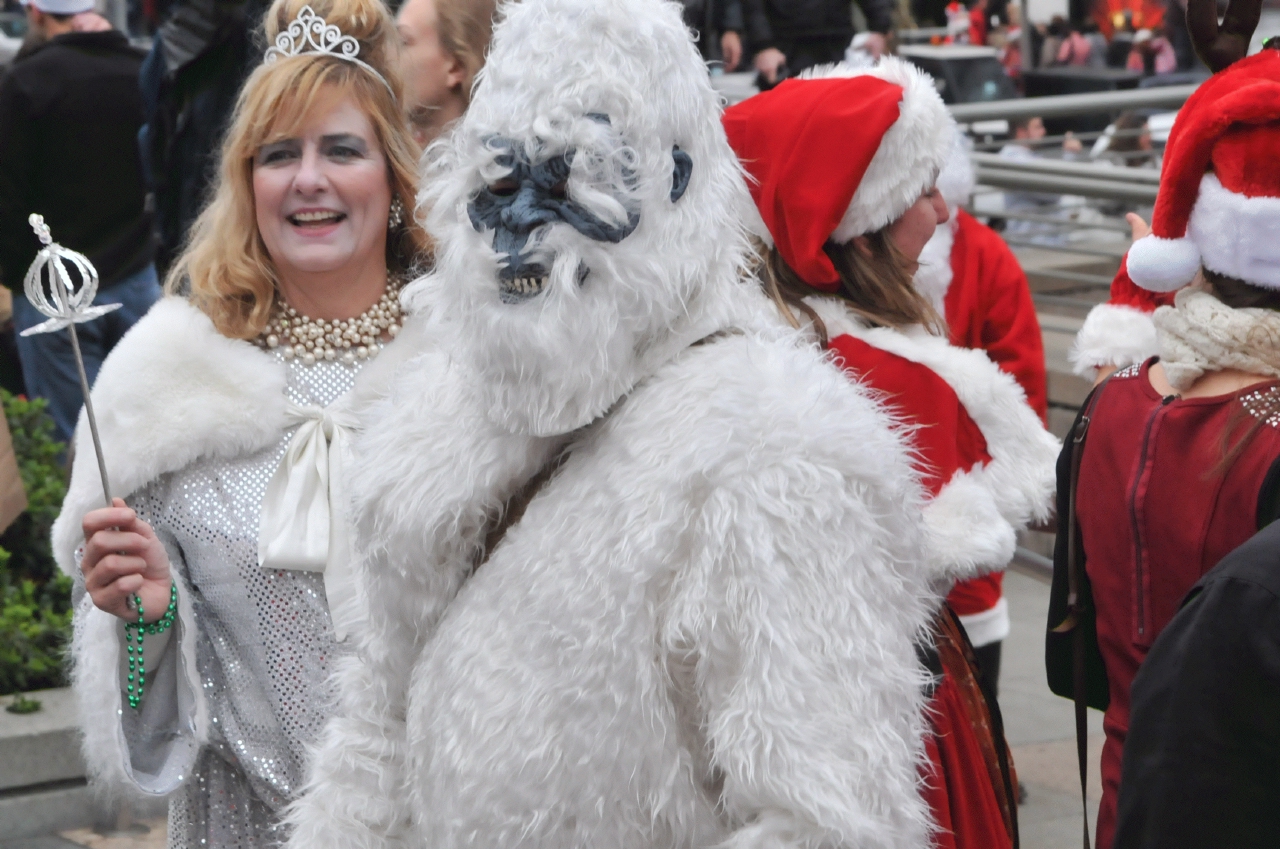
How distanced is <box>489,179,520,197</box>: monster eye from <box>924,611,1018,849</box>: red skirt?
1.07 meters

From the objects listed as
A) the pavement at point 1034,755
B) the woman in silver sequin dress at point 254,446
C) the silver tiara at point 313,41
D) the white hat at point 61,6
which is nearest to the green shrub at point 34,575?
the pavement at point 1034,755

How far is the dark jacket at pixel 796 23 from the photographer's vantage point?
28.2 ft

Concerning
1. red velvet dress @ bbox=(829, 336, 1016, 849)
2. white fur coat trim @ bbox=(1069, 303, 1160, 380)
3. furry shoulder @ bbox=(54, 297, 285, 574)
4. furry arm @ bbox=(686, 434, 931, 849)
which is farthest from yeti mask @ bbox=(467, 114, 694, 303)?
white fur coat trim @ bbox=(1069, 303, 1160, 380)

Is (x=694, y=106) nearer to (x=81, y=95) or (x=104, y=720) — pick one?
(x=104, y=720)

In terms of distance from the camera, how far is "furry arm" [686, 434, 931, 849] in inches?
73.1

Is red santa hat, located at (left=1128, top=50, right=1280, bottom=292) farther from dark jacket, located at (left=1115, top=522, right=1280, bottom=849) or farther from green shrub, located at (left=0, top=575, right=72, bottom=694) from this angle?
green shrub, located at (left=0, top=575, right=72, bottom=694)

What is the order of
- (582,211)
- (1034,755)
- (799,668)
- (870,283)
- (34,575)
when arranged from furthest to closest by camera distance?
1. (34,575)
2. (1034,755)
3. (870,283)
4. (582,211)
5. (799,668)

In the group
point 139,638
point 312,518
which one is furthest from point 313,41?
point 139,638

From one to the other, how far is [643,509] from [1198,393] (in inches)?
48.1

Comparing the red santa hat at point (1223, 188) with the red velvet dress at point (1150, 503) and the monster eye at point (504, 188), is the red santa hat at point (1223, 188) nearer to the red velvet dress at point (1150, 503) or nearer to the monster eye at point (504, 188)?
the red velvet dress at point (1150, 503)

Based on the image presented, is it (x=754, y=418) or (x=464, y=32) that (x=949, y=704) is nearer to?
(x=754, y=418)

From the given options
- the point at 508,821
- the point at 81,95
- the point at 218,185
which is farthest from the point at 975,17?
the point at 508,821

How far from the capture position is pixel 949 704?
2725mm

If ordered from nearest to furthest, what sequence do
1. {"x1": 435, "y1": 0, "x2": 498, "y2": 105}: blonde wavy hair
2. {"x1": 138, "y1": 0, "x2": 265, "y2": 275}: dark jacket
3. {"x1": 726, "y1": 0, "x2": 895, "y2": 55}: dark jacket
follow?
{"x1": 435, "y1": 0, "x2": 498, "y2": 105}: blonde wavy hair < {"x1": 138, "y1": 0, "x2": 265, "y2": 275}: dark jacket < {"x1": 726, "y1": 0, "x2": 895, "y2": 55}: dark jacket
